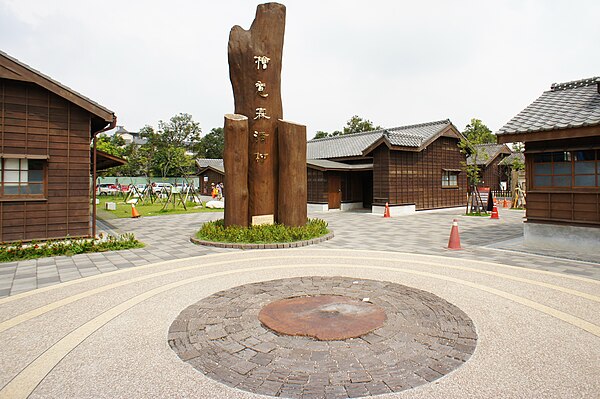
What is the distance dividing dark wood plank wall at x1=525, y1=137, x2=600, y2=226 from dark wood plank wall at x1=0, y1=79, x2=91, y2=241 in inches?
501

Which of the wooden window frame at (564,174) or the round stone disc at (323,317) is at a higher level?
the wooden window frame at (564,174)

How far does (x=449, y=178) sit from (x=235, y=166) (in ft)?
55.0

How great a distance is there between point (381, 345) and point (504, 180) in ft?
140

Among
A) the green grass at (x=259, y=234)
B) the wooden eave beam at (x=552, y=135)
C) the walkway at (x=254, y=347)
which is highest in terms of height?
the wooden eave beam at (x=552, y=135)

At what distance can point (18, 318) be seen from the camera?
465 cm

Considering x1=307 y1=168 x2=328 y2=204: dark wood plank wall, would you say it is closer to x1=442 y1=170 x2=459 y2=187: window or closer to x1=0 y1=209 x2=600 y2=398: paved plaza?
x1=442 y1=170 x2=459 y2=187: window

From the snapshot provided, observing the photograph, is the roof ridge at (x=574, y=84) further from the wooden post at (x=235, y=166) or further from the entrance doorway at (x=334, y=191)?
the entrance doorway at (x=334, y=191)

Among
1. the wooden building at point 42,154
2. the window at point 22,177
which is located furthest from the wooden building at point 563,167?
the window at point 22,177


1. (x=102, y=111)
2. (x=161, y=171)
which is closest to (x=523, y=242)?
(x=102, y=111)

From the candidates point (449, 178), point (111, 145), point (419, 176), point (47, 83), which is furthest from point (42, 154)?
point (111, 145)

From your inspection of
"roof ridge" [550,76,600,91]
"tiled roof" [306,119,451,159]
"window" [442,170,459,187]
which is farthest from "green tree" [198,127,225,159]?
"roof ridge" [550,76,600,91]

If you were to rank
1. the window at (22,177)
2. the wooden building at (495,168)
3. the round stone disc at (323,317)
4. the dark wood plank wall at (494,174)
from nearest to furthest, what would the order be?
1. the round stone disc at (323,317)
2. the window at (22,177)
3. the wooden building at (495,168)
4. the dark wood plank wall at (494,174)

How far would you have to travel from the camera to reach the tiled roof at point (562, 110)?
8.62 metres

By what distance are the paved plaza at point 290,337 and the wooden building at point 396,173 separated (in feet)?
36.6
